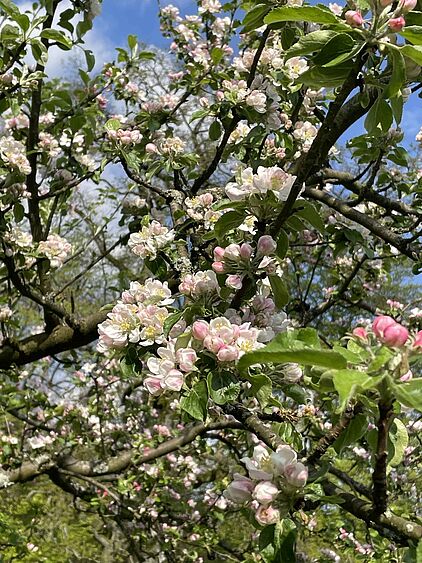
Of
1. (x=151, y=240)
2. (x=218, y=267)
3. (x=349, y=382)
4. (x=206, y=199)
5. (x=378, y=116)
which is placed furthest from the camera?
(x=206, y=199)

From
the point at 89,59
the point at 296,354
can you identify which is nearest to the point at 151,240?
the point at 296,354

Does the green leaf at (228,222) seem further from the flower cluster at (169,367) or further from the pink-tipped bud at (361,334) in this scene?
the pink-tipped bud at (361,334)

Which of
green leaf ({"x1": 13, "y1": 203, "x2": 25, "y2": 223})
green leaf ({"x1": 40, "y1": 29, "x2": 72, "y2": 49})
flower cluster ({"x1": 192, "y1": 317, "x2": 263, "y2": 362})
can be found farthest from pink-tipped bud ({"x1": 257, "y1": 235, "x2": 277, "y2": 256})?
green leaf ({"x1": 13, "y1": 203, "x2": 25, "y2": 223})

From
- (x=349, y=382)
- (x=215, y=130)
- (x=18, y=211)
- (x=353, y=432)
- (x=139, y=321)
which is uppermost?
(x=215, y=130)

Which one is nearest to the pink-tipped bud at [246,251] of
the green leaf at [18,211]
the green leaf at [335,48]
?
the green leaf at [335,48]

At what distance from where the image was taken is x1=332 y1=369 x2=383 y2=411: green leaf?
740mm

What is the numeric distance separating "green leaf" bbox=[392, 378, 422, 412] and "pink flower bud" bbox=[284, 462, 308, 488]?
298 mm

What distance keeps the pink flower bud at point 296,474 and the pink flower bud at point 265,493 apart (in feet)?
0.11

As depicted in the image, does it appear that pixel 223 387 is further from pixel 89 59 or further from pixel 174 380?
pixel 89 59

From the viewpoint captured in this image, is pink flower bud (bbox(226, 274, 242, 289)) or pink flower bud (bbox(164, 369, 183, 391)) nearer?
pink flower bud (bbox(164, 369, 183, 391))

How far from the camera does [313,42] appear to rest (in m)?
1.17

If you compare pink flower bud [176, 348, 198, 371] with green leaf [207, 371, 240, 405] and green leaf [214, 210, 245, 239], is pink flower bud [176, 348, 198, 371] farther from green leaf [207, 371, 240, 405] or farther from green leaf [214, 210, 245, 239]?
green leaf [214, 210, 245, 239]

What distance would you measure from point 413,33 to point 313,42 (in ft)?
0.63

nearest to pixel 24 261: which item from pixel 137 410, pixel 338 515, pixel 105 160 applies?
pixel 105 160
